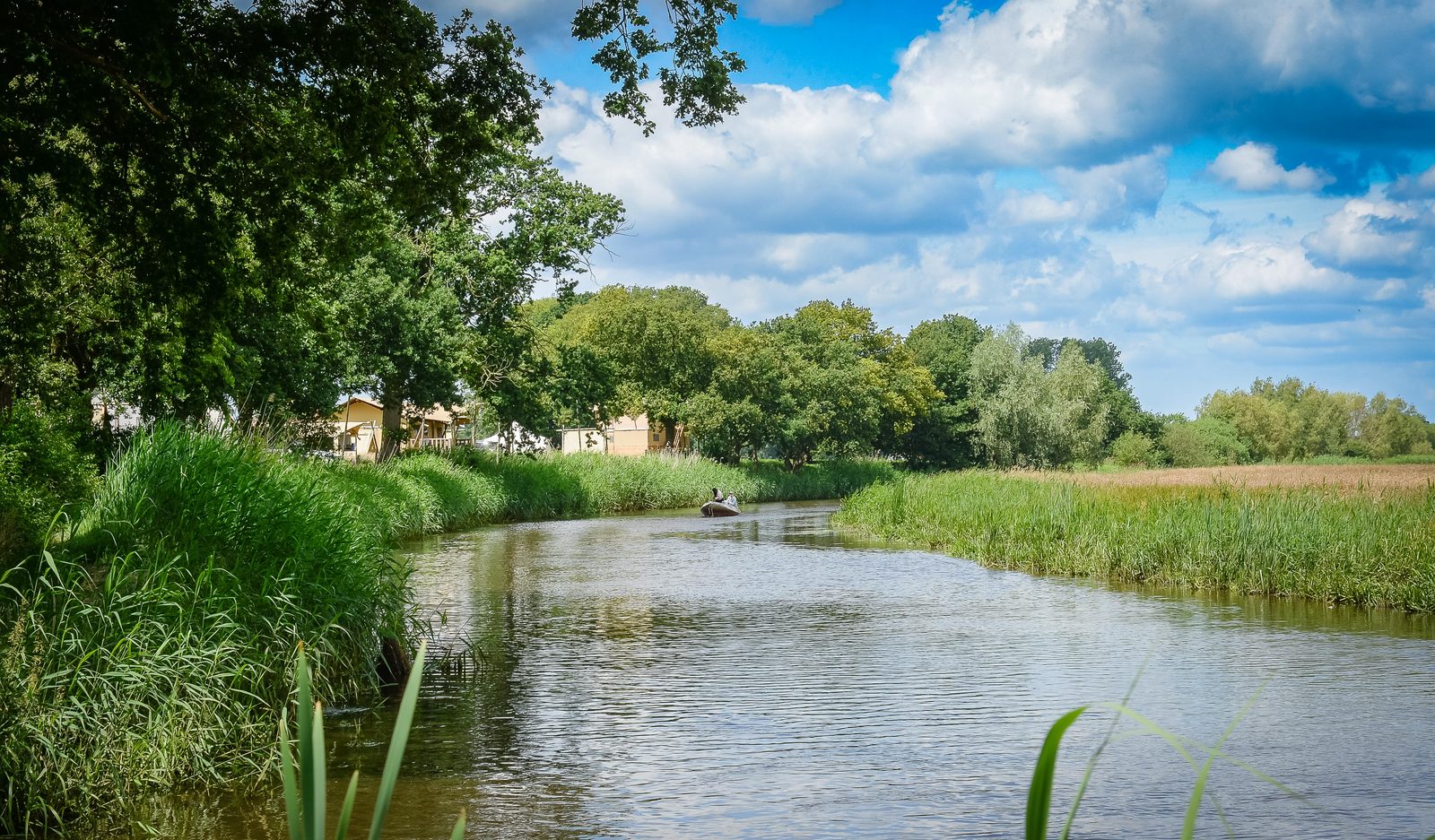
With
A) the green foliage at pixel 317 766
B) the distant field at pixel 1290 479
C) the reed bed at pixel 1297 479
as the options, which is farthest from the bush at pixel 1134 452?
the green foliage at pixel 317 766

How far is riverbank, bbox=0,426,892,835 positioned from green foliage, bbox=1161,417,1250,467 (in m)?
73.3

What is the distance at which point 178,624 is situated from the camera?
770 centimetres

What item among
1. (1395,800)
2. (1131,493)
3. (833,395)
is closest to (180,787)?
(1395,800)

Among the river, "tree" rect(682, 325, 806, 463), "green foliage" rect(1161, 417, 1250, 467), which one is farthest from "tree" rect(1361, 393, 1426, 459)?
the river

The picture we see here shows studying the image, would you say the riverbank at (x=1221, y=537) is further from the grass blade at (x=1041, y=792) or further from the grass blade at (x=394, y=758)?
the grass blade at (x=394, y=758)

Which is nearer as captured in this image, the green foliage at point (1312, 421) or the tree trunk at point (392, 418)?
the tree trunk at point (392, 418)

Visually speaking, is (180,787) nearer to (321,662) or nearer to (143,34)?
(321,662)

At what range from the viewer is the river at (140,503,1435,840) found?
283 inches

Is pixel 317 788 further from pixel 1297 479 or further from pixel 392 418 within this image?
pixel 392 418

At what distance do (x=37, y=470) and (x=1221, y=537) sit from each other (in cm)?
1577

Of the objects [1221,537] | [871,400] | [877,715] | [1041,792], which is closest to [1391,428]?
[871,400]

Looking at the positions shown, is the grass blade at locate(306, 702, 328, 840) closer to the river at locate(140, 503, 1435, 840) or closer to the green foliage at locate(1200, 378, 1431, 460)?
the river at locate(140, 503, 1435, 840)

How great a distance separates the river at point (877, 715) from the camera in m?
7.18

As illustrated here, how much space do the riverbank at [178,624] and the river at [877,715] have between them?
1.64 feet
